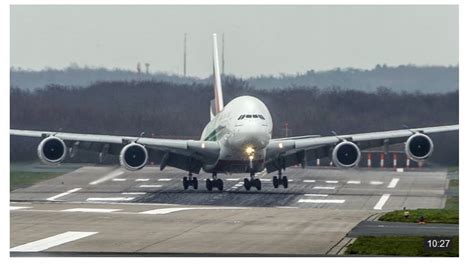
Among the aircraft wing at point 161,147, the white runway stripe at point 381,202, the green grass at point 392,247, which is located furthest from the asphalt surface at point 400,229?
the aircraft wing at point 161,147

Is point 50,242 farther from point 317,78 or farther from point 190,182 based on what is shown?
point 190,182

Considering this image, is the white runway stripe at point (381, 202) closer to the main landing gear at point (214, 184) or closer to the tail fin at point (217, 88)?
the main landing gear at point (214, 184)

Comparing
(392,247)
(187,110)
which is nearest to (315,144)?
(187,110)

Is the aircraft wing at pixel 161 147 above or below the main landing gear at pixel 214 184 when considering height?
above

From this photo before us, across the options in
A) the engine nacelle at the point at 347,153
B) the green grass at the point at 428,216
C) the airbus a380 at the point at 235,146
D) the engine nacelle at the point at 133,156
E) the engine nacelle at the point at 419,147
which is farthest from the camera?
the engine nacelle at the point at 347,153

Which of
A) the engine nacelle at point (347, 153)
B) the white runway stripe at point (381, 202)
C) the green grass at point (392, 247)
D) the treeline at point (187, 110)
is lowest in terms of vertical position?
the white runway stripe at point (381, 202)

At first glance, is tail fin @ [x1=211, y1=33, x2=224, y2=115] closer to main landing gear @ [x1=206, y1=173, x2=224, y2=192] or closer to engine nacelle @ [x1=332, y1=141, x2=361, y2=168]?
main landing gear @ [x1=206, y1=173, x2=224, y2=192]

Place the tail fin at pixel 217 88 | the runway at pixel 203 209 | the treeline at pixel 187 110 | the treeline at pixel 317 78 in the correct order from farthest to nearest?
the tail fin at pixel 217 88
the treeline at pixel 187 110
the treeline at pixel 317 78
the runway at pixel 203 209
